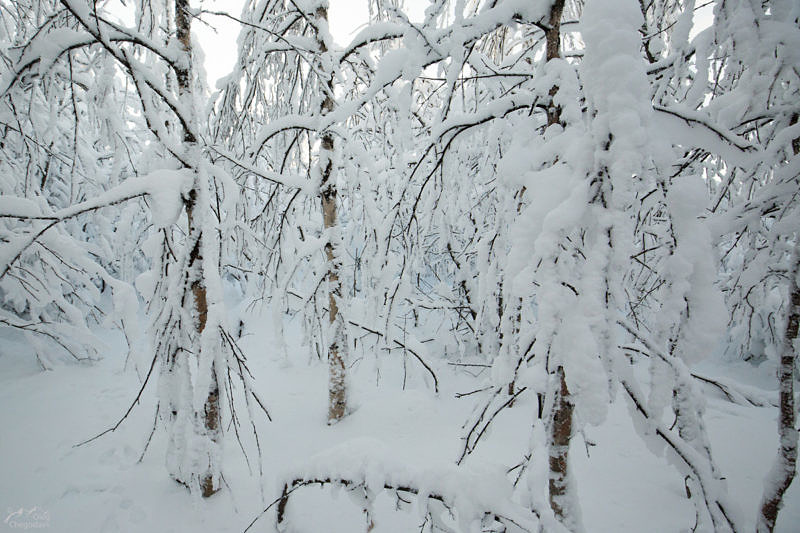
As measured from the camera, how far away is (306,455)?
3824 mm

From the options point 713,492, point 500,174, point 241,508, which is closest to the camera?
point 713,492

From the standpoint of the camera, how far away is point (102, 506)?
3293 mm

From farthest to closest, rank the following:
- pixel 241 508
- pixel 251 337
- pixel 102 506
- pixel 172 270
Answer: pixel 251 337 < pixel 102 506 < pixel 241 508 < pixel 172 270

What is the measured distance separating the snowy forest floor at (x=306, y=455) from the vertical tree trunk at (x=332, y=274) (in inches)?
8.7

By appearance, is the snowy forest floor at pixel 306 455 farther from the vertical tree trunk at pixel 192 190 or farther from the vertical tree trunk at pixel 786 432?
the vertical tree trunk at pixel 192 190

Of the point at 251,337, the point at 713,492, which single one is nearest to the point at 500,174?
the point at 713,492

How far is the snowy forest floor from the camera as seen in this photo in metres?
2.80

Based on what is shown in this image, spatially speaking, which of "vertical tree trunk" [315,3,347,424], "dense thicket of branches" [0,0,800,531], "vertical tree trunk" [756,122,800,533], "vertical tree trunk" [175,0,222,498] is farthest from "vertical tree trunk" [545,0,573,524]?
"vertical tree trunk" [315,3,347,424]

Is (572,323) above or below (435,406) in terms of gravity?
above

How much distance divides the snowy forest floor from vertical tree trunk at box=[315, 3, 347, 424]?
22 centimetres

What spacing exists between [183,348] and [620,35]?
2.87m

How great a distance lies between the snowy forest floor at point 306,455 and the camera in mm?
2801

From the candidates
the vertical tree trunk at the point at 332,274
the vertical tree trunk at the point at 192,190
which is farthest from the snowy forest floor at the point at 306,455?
the vertical tree trunk at the point at 192,190

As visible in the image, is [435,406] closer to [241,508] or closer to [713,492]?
[241,508]
